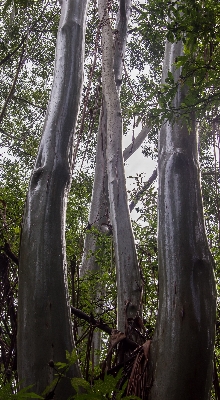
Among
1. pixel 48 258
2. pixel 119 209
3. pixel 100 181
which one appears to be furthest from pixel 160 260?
pixel 100 181

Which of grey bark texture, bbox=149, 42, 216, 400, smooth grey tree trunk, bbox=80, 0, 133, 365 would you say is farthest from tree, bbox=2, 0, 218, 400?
smooth grey tree trunk, bbox=80, 0, 133, 365

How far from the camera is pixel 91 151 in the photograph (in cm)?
845

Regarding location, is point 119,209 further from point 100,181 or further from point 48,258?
point 100,181

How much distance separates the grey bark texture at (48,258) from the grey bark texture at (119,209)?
86 centimetres

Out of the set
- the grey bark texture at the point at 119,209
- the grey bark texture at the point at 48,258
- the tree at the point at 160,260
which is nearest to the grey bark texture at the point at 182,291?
the tree at the point at 160,260

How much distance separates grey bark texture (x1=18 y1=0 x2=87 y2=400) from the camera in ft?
5.22

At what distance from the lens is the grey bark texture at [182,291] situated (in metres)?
1.57

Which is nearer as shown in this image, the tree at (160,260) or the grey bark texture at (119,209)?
the tree at (160,260)

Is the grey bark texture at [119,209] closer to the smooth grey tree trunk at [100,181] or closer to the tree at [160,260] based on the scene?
the tree at [160,260]

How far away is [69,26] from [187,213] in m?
1.78

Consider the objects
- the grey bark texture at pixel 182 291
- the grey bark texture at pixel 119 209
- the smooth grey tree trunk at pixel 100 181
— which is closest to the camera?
the grey bark texture at pixel 182 291

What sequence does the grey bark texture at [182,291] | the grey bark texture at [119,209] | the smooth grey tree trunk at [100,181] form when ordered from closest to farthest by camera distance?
the grey bark texture at [182,291] < the grey bark texture at [119,209] < the smooth grey tree trunk at [100,181]

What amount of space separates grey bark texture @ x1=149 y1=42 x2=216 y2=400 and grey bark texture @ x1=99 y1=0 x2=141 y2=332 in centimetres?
74

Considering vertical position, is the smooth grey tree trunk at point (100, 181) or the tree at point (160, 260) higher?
the smooth grey tree trunk at point (100, 181)
